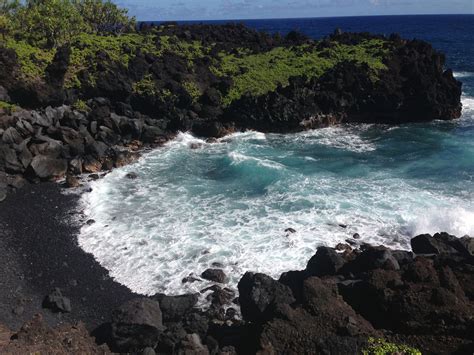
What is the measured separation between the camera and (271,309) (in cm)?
1786

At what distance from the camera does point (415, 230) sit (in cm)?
2798

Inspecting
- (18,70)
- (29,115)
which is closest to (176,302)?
(29,115)

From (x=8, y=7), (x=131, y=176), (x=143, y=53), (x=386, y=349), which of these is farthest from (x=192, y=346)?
(x=8, y=7)

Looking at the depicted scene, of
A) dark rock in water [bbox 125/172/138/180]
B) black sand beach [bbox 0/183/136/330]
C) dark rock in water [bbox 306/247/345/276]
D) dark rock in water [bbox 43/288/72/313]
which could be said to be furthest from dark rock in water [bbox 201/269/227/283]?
dark rock in water [bbox 125/172/138/180]

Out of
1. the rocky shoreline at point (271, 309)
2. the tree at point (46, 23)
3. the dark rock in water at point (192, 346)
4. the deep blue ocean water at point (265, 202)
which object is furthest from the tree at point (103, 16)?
the dark rock in water at point (192, 346)

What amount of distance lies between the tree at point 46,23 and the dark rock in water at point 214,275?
45.6 meters

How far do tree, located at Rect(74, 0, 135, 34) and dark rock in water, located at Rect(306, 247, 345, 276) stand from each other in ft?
217

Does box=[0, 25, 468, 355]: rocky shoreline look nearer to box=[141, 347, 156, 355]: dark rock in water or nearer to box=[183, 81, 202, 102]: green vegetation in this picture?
box=[141, 347, 156, 355]: dark rock in water

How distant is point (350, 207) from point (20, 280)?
2192cm

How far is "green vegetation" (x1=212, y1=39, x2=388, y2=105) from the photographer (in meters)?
55.9

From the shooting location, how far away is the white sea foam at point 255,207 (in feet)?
84.3

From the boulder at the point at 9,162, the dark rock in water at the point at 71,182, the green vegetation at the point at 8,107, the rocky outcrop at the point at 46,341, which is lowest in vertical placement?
the rocky outcrop at the point at 46,341

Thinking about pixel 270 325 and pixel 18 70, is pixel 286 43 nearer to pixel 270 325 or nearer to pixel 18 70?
pixel 18 70

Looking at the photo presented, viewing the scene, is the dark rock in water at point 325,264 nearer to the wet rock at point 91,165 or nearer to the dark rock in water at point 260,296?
the dark rock in water at point 260,296
